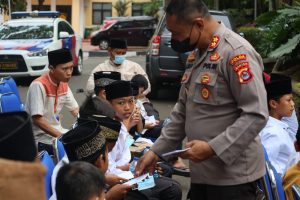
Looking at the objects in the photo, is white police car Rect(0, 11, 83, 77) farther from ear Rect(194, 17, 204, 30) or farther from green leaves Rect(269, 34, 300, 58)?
ear Rect(194, 17, 204, 30)

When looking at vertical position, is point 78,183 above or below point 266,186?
above

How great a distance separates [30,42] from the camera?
43.7 ft

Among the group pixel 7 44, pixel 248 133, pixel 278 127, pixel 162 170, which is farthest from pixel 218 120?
pixel 7 44

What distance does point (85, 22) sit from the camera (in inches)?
1553

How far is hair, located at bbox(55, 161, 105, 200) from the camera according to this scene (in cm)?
249

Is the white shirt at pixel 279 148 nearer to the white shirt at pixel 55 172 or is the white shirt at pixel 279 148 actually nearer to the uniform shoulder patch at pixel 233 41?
the uniform shoulder patch at pixel 233 41

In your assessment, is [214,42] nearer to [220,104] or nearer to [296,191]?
[220,104]

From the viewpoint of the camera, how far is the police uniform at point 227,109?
8.54 ft

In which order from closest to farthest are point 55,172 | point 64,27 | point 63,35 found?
point 55,172, point 63,35, point 64,27

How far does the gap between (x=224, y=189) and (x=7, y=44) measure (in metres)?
11.3

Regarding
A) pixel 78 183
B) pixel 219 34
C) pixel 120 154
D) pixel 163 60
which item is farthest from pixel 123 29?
pixel 78 183

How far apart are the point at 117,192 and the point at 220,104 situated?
104cm

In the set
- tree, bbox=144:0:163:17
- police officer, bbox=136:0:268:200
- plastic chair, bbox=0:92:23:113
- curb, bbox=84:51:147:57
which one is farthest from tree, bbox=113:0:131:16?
police officer, bbox=136:0:268:200

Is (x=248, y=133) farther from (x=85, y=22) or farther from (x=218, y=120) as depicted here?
(x=85, y=22)
